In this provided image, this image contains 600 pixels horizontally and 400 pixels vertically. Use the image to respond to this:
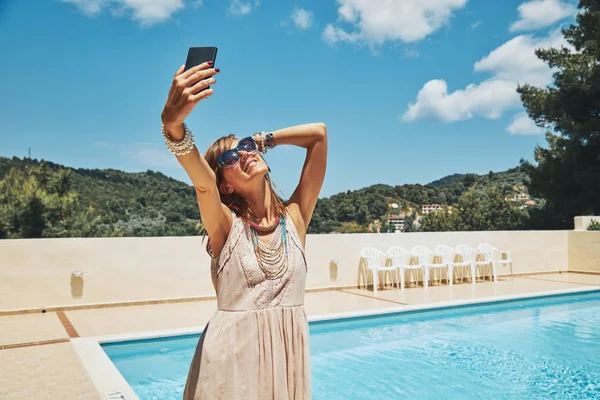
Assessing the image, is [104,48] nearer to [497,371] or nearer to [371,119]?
[371,119]

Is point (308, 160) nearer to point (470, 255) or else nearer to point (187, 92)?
point (187, 92)

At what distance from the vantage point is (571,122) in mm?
16703

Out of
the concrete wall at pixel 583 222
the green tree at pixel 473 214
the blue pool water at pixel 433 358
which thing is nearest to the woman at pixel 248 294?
the blue pool water at pixel 433 358

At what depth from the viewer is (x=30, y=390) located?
358 centimetres

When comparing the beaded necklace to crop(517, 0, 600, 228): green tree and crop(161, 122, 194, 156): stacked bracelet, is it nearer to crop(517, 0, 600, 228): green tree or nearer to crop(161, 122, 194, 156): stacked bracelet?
crop(161, 122, 194, 156): stacked bracelet

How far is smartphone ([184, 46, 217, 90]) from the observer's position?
1.10m

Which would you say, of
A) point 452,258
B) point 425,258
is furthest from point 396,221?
point 425,258

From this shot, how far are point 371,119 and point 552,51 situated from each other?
21.7 metres

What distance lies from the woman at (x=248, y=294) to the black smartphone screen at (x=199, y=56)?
191 millimetres

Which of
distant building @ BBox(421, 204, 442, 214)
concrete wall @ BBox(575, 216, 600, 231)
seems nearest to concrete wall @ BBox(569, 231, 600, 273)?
concrete wall @ BBox(575, 216, 600, 231)

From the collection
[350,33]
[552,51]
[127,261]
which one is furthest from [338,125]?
[127,261]

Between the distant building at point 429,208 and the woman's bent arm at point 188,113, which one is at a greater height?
the distant building at point 429,208

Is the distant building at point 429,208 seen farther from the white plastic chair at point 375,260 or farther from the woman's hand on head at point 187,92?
the woman's hand on head at point 187,92

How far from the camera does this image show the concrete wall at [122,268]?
6.76 m
